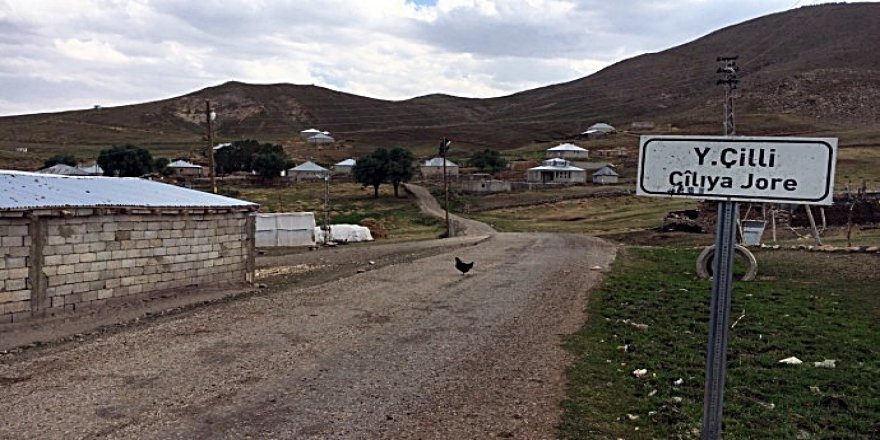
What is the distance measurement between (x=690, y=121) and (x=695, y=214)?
315 ft

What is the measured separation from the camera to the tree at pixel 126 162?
81.8m

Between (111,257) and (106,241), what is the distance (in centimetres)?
37

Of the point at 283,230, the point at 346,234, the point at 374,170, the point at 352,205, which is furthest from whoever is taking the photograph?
the point at 374,170

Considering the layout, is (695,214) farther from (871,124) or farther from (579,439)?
(871,124)

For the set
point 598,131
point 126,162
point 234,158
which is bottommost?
point 126,162

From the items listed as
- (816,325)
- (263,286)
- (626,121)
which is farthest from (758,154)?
(626,121)

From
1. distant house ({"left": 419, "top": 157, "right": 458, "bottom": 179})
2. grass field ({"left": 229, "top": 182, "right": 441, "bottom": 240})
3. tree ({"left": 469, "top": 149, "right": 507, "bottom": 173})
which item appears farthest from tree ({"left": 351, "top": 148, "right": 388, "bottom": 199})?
tree ({"left": 469, "top": 149, "right": 507, "bottom": 173})

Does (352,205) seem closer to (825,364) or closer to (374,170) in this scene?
(374,170)

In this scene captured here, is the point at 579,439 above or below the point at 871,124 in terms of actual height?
below

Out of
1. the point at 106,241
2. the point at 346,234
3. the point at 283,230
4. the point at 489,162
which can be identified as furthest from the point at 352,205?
the point at 106,241

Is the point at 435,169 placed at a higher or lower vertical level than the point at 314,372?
higher

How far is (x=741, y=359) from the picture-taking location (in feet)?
34.2

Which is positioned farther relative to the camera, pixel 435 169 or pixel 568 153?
pixel 568 153

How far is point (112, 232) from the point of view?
640 inches
